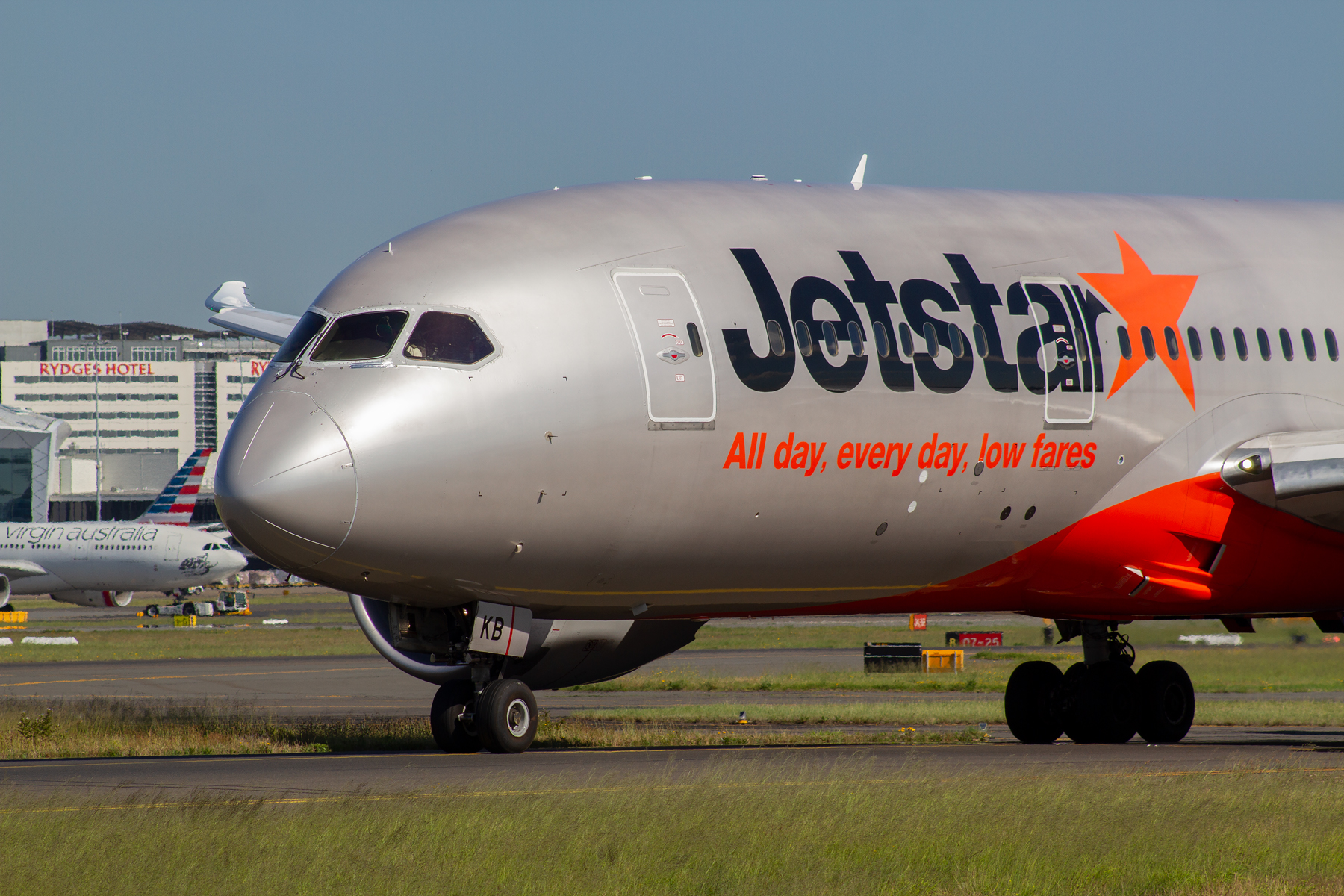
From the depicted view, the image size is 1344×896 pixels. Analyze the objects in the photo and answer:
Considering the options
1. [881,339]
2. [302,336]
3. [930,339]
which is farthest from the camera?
[930,339]

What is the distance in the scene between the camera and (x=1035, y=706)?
68.7ft

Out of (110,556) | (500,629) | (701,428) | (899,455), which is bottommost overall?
(110,556)

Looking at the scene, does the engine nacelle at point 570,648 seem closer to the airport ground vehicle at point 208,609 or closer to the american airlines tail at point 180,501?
the airport ground vehicle at point 208,609

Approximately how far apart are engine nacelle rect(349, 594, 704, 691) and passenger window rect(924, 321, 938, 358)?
4.09 m

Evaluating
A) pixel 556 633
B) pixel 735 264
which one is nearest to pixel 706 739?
pixel 556 633

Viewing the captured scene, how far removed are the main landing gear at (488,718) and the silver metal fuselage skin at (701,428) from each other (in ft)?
2.93

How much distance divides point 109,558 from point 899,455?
73614 mm

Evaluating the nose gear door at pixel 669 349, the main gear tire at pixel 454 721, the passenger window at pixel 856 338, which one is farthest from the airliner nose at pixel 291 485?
the passenger window at pixel 856 338

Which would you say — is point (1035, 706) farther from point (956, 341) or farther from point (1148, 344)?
point (956, 341)

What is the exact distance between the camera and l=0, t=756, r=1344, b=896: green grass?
9.50 metres

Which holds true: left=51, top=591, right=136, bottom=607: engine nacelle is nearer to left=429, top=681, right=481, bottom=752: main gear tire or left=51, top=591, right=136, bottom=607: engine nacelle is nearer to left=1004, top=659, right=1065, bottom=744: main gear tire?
left=1004, top=659, right=1065, bottom=744: main gear tire

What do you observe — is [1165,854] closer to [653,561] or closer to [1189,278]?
[653,561]

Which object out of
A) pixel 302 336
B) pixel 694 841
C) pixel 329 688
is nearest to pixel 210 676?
pixel 329 688

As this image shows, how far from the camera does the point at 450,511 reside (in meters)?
14.6
